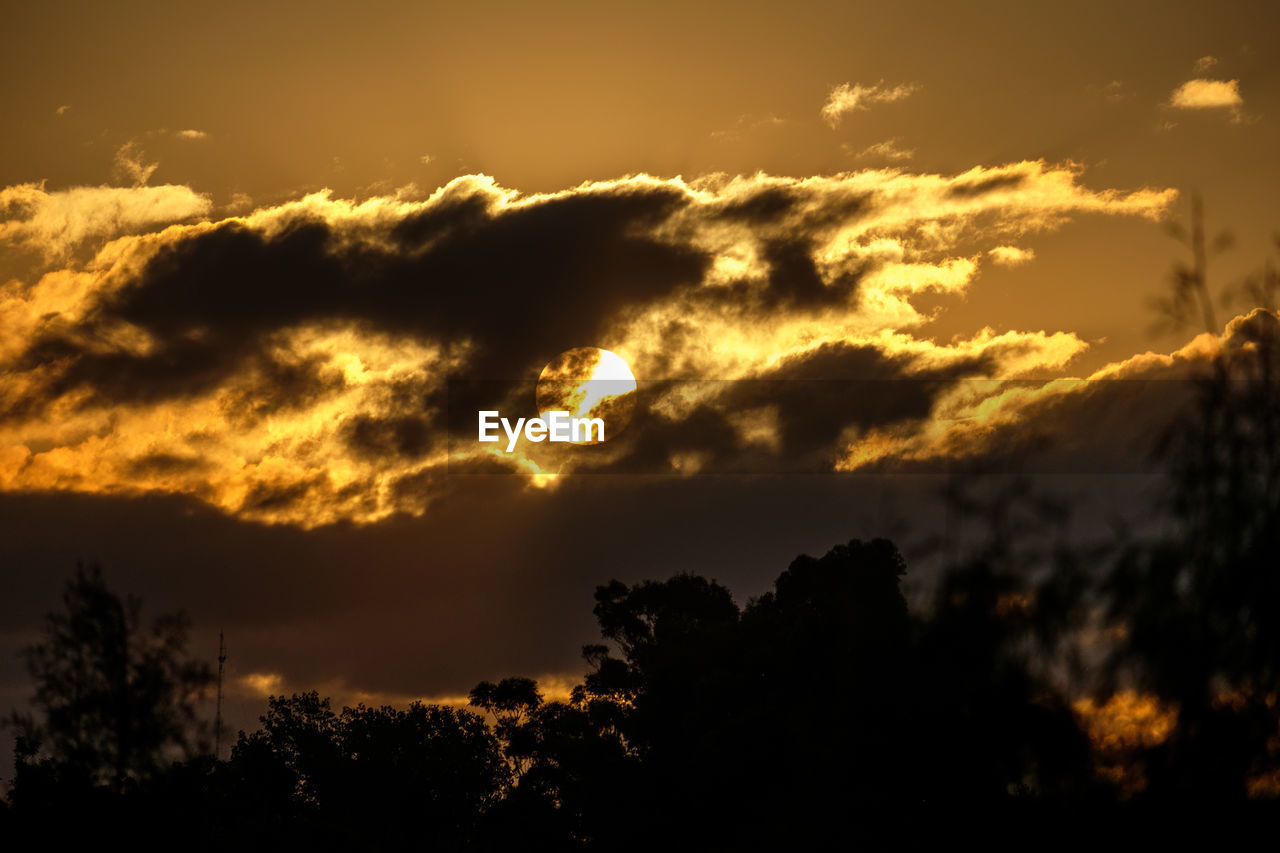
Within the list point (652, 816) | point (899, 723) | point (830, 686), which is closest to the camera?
point (899, 723)

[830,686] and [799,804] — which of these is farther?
[830,686]

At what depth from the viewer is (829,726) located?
92.9ft

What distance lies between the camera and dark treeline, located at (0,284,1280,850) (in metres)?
13.3

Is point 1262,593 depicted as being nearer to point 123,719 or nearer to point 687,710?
point 123,719

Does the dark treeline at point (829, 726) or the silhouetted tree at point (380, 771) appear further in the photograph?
the silhouetted tree at point (380, 771)

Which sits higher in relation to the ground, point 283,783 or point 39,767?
point 39,767

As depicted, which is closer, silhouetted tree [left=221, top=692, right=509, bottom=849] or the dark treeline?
the dark treeline

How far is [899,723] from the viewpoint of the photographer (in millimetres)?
22922

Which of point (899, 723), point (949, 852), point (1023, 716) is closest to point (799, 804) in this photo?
point (899, 723)

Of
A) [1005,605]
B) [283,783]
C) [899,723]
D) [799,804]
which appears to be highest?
[1005,605]

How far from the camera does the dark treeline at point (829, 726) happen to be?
13.3 m

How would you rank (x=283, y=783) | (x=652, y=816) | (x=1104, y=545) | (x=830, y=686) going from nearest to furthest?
(x=1104, y=545) < (x=830, y=686) < (x=652, y=816) < (x=283, y=783)

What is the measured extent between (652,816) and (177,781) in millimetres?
17464

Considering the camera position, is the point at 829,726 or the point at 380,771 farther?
the point at 380,771
